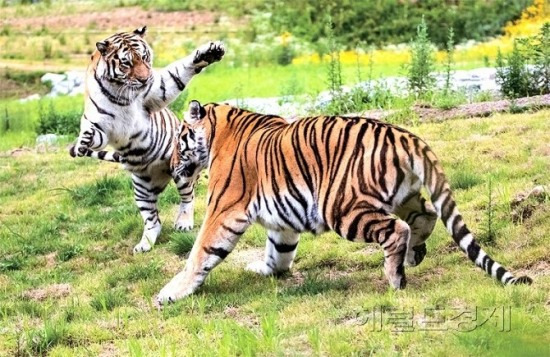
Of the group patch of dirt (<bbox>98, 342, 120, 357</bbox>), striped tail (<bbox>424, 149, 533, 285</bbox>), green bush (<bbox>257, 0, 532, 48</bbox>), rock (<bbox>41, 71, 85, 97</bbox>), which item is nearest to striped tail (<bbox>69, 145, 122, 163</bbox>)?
patch of dirt (<bbox>98, 342, 120, 357</bbox>)

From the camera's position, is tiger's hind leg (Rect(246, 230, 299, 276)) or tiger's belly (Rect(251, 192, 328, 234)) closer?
tiger's belly (Rect(251, 192, 328, 234))

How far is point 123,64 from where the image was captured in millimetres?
7289

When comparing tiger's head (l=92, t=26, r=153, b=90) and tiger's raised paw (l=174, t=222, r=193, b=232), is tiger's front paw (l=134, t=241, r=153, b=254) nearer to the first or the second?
tiger's raised paw (l=174, t=222, r=193, b=232)

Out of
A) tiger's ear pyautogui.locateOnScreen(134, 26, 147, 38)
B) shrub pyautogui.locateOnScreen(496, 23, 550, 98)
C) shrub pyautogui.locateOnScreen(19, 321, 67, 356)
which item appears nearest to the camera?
shrub pyautogui.locateOnScreen(19, 321, 67, 356)

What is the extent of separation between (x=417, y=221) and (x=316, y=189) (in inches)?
25.8

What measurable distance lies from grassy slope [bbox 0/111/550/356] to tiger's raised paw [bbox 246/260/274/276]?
0.06m

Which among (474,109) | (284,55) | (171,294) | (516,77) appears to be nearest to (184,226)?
(171,294)

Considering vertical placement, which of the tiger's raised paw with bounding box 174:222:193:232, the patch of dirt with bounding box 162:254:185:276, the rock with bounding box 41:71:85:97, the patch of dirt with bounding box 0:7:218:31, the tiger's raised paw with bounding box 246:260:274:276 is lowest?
the rock with bounding box 41:71:85:97

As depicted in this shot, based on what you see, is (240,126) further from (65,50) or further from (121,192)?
(65,50)

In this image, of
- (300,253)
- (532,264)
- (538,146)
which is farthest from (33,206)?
(532,264)

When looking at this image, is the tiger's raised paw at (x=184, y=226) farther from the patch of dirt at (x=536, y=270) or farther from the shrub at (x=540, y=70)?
the shrub at (x=540, y=70)

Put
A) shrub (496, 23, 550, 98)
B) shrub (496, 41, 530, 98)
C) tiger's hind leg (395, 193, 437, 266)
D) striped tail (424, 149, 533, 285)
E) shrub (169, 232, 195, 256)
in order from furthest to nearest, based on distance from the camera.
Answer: shrub (496, 41, 530, 98)
shrub (496, 23, 550, 98)
shrub (169, 232, 195, 256)
tiger's hind leg (395, 193, 437, 266)
striped tail (424, 149, 533, 285)

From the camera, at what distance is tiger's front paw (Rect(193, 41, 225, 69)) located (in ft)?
24.7

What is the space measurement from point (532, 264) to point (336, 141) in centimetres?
135
